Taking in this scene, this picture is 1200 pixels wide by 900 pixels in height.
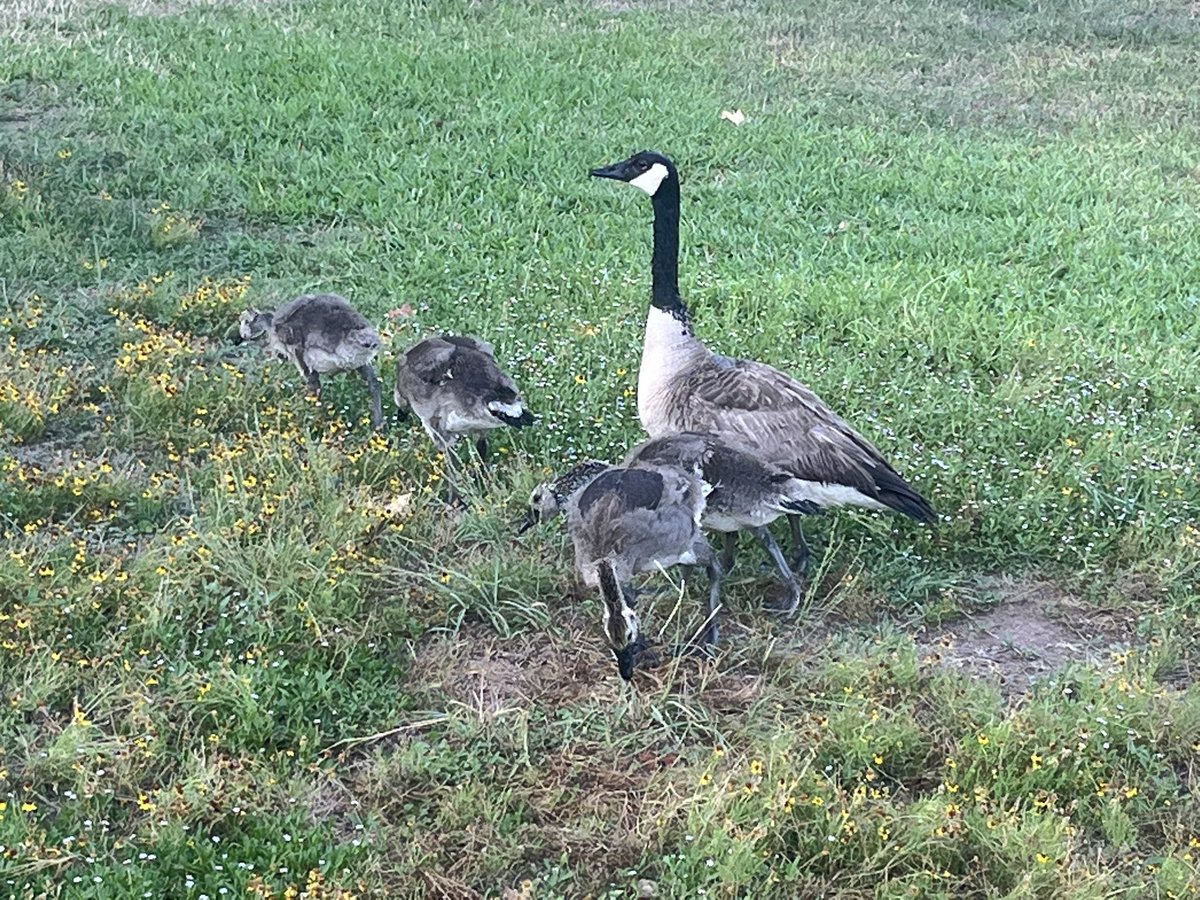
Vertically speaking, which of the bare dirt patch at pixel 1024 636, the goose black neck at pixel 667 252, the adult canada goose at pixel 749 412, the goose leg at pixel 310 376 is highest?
the goose black neck at pixel 667 252

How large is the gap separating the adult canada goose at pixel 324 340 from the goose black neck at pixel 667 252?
1.42m

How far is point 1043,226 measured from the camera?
9.27 meters

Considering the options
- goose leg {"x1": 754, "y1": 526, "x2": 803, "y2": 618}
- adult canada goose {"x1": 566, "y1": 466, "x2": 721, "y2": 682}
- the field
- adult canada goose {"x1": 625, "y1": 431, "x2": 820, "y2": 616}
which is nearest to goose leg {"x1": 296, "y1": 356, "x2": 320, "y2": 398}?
the field

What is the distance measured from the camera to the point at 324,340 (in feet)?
20.6

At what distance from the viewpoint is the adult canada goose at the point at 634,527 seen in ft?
15.0

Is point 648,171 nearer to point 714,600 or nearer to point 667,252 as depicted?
point 667,252

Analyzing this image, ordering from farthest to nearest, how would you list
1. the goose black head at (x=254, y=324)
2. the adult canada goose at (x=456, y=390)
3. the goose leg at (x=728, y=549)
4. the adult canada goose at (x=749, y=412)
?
1. the goose black head at (x=254, y=324)
2. the adult canada goose at (x=456, y=390)
3. the goose leg at (x=728, y=549)
4. the adult canada goose at (x=749, y=412)

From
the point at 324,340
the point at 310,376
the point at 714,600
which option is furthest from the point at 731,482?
the point at 310,376

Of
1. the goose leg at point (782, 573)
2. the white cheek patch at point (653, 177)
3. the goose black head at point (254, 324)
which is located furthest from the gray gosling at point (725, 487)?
the goose black head at point (254, 324)

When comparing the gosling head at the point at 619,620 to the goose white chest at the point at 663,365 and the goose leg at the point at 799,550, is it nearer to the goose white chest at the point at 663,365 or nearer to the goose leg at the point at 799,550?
the goose leg at the point at 799,550

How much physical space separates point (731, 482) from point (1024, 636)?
1366 millimetres

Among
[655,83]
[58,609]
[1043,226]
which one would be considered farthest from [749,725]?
[655,83]

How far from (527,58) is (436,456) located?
7310 millimetres

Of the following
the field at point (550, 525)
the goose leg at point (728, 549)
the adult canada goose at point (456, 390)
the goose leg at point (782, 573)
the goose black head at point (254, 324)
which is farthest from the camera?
the goose black head at point (254, 324)
